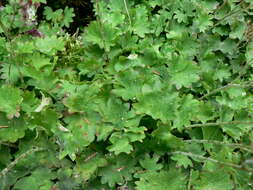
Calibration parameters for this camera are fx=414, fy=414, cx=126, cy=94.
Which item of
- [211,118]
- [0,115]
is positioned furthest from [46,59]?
[211,118]

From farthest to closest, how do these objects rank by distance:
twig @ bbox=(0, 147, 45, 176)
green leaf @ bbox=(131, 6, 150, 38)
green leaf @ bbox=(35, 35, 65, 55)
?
1. green leaf @ bbox=(131, 6, 150, 38)
2. green leaf @ bbox=(35, 35, 65, 55)
3. twig @ bbox=(0, 147, 45, 176)

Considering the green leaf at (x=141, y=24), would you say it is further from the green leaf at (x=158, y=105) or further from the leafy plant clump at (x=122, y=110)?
the green leaf at (x=158, y=105)

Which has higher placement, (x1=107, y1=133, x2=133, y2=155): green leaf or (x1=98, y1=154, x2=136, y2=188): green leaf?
(x1=107, y1=133, x2=133, y2=155): green leaf

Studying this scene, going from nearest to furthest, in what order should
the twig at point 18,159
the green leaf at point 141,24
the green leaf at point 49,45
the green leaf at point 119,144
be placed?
1. the twig at point 18,159
2. the green leaf at point 119,144
3. the green leaf at point 49,45
4. the green leaf at point 141,24

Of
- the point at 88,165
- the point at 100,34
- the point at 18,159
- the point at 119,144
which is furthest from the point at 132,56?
the point at 18,159

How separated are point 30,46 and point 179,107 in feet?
2.60

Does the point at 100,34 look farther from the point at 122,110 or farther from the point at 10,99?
the point at 10,99

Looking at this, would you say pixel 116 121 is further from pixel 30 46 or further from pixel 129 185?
pixel 30 46

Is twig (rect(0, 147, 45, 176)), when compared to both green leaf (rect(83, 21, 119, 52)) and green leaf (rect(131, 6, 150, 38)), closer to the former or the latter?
green leaf (rect(83, 21, 119, 52))

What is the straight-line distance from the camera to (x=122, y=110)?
1.88 metres

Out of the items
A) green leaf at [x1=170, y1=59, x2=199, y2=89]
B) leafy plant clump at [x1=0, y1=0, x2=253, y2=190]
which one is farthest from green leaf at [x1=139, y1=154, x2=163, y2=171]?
green leaf at [x1=170, y1=59, x2=199, y2=89]

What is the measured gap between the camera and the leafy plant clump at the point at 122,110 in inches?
70.2

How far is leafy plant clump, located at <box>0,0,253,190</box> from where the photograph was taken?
70.2 inches

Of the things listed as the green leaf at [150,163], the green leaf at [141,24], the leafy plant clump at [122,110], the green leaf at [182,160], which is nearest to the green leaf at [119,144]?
the leafy plant clump at [122,110]
